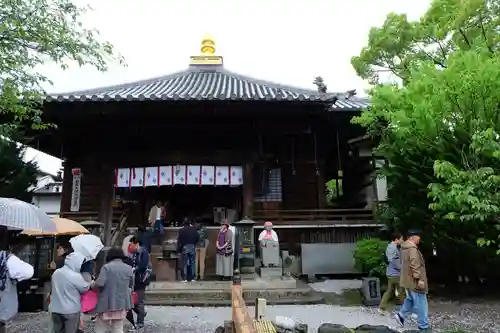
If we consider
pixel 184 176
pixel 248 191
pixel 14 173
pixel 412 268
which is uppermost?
pixel 14 173

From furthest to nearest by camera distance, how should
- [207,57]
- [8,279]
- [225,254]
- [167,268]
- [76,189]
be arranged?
[207,57], [76,189], [167,268], [225,254], [8,279]

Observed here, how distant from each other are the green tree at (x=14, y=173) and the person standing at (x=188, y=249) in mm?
6793

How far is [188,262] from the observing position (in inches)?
411

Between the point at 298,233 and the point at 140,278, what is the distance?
715 centimetres

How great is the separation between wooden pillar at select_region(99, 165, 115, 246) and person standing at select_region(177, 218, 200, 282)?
3.70 m

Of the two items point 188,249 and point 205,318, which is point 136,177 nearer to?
point 188,249

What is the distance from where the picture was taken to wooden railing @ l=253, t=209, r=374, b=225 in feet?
42.0

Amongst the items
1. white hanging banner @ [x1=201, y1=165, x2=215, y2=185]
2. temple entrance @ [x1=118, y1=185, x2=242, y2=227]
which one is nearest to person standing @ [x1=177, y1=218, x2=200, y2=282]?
white hanging banner @ [x1=201, y1=165, x2=215, y2=185]

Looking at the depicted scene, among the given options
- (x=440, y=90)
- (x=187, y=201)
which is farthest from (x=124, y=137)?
(x=440, y=90)

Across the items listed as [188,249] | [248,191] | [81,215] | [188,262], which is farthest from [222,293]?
[81,215]

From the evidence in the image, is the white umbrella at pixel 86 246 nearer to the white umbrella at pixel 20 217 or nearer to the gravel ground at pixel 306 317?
the white umbrella at pixel 20 217

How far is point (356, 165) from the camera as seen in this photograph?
16250 millimetres

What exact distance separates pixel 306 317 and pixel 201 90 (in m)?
9.64

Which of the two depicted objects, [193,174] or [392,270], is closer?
[392,270]
